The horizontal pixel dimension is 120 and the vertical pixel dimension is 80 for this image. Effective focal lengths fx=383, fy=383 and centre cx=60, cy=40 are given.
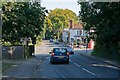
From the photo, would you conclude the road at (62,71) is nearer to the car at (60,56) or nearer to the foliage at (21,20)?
the car at (60,56)

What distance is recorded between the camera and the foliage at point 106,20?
39016mm

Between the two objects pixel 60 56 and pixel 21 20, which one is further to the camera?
pixel 21 20

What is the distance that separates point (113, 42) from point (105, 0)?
13.0m

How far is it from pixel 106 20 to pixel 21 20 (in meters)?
9.62

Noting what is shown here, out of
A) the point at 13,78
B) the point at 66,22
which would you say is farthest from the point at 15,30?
the point at 66,22

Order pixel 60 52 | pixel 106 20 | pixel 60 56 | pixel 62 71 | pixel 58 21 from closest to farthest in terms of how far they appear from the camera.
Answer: pixel 62 71 < pixel 60 56 < pixel 60 52 < pixel 106 20 < pixel 58 21

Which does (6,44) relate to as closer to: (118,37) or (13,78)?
(118,37)

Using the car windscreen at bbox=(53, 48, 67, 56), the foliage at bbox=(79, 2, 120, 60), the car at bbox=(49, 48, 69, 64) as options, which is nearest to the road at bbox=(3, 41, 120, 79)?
the car at bbox=(49, 48, 69, 64)

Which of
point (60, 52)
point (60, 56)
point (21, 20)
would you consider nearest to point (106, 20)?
→ point (60, 52)

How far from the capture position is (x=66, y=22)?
168 meters

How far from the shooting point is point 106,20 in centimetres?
4250

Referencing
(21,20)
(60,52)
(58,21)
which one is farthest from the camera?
(58,21)

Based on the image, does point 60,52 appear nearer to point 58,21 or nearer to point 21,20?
point 21,20

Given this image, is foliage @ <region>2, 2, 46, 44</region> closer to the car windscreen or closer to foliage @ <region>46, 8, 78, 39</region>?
the car windscreen
